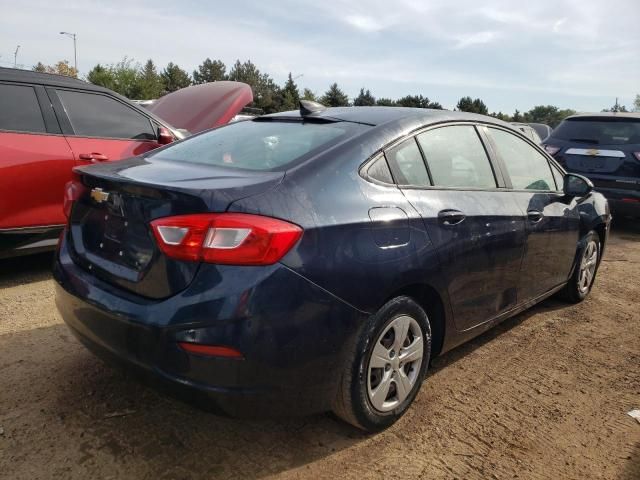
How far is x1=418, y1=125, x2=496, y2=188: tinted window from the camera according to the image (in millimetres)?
2828

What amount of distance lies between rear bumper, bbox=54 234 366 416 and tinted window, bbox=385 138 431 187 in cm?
78

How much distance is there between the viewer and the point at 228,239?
76.0 inches

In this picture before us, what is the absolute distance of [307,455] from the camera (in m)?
2.32

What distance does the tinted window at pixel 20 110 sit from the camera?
13.4 ft

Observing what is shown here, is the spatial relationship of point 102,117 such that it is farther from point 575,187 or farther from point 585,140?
point 585,140

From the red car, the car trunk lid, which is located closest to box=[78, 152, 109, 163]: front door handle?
the red car

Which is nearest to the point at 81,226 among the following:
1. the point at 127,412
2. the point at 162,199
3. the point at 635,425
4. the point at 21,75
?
the point at 162,199

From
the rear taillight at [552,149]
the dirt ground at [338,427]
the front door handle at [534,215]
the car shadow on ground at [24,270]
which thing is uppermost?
the rear taillight at [552,149]

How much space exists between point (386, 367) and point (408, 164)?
39.4 inches

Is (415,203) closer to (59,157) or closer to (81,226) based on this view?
(81,226)

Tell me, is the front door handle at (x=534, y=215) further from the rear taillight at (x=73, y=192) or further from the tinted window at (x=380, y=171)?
the rear taillight at (x=73, y=192)

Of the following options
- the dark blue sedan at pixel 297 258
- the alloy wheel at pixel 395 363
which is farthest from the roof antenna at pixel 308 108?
the alloy wheel at pixel 395 363

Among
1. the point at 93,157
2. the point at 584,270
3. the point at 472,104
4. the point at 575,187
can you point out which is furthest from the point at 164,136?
the point at 472,104

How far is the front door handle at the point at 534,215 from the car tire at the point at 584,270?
96 centimetres
